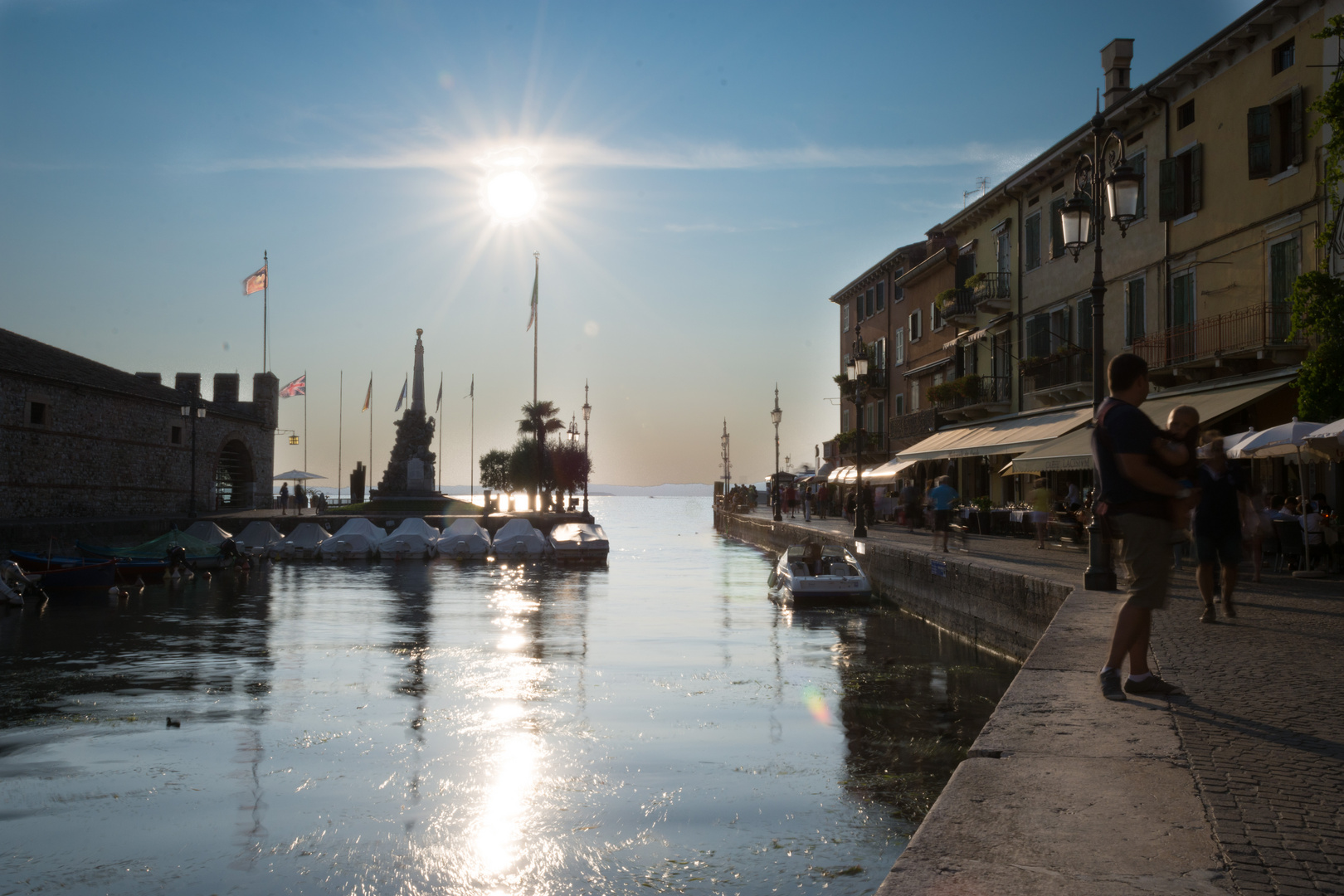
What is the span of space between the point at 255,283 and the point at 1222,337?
1619 inches

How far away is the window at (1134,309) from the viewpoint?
23.9 metres

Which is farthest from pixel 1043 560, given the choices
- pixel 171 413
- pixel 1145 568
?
pixel 171 413

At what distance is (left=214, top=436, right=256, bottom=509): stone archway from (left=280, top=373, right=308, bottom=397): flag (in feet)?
12.7

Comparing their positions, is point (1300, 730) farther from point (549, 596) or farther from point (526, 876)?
point (549, 596)

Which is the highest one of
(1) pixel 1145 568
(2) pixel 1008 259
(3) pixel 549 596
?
(2) pixel 1008 259

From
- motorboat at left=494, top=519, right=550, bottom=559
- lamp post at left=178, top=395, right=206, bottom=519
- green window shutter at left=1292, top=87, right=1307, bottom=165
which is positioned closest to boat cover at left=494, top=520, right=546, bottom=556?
motorboat at left=494, top=519, right=550, bottom=559

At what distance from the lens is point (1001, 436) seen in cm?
2852

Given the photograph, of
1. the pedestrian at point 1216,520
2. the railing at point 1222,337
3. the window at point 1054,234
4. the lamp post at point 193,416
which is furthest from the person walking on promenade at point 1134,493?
the lamp post at point 193,416

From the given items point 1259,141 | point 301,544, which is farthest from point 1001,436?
point 301,544

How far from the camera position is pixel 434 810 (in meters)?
7.68

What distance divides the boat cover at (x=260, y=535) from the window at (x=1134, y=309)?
30.4 metres

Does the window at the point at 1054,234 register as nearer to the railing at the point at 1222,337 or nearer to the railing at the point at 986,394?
the railing at the point at 986,394

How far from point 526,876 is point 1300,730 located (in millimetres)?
4593

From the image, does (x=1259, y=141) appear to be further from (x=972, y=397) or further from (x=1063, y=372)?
(x=972, y=397)
